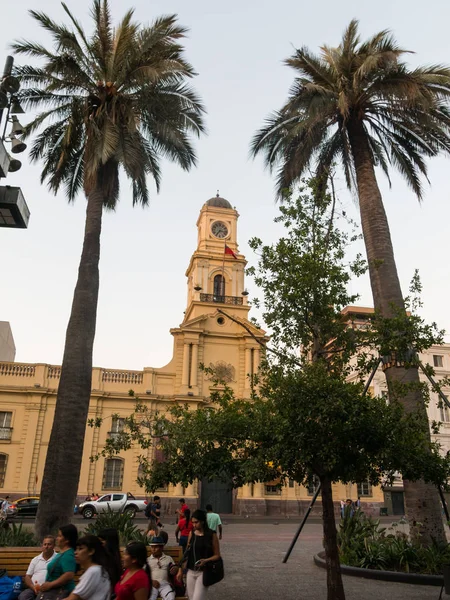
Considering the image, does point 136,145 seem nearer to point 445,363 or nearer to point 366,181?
point 366,181

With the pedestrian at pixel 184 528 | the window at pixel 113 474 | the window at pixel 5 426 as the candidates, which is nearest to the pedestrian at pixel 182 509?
the pedestrian at pixel 184 528

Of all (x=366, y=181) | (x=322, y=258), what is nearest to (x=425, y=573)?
(x=322, y=258)

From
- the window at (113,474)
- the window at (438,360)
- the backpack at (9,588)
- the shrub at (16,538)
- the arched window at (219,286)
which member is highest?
the arched window at (219,286)

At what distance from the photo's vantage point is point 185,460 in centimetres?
941

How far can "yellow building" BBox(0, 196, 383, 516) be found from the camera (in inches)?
1353

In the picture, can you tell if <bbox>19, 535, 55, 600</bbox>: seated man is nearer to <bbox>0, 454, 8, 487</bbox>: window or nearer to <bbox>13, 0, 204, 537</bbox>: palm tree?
<bbox>13, 0, 204, 537</bbox>: palm tree

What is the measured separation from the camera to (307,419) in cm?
814

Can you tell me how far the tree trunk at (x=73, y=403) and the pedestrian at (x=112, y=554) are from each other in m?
6.81

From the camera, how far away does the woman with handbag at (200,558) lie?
678 cm

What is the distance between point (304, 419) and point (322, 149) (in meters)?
12.1

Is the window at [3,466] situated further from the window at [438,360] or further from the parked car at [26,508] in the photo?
the window at [438,360]

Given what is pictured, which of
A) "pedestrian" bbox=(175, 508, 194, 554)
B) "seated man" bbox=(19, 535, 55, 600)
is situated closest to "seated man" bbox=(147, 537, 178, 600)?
"seated man" bbox=(19, 535, 55, 600)

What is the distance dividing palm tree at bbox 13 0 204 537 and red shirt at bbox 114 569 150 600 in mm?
8580

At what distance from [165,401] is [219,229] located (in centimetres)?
1716
